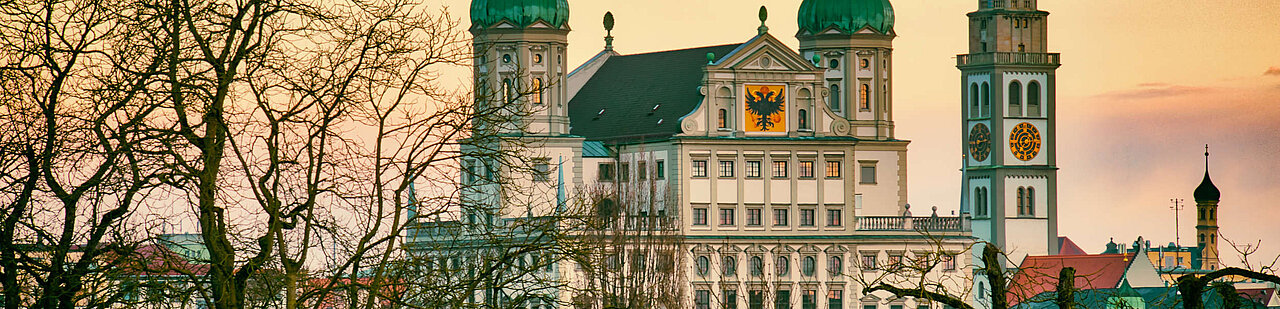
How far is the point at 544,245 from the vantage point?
22234mm

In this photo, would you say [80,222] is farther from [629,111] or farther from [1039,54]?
[1039,54]

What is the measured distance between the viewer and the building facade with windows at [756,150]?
9356cm

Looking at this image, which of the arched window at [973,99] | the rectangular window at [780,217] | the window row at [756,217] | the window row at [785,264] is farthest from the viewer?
the arched window at [973,99]

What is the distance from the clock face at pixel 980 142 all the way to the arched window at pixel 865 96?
30088 mm

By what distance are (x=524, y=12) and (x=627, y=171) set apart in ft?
22.2

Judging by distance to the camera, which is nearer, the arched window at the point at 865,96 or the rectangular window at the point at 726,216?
the rectangular window at the point at 726,216

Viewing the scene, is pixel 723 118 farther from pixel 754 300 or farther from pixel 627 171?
pixel 754 300

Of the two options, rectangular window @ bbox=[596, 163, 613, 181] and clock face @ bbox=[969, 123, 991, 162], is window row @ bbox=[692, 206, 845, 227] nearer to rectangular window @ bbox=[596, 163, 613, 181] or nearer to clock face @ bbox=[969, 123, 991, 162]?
rectangular window @ bbox=[596, 163, 613, 181]

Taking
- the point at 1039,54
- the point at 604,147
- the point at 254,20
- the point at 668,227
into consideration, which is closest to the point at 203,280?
the point at 254,20

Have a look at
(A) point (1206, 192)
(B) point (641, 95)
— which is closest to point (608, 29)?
(B) point (641, 95)

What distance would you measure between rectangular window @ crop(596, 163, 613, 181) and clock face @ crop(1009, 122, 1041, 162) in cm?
3906

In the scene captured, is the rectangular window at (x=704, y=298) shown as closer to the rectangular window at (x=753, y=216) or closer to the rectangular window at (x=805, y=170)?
the rectangular window at (x=753, y=216)

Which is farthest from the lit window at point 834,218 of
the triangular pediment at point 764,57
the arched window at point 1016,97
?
the arched window at point 1016,97

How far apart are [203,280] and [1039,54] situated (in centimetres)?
11255
